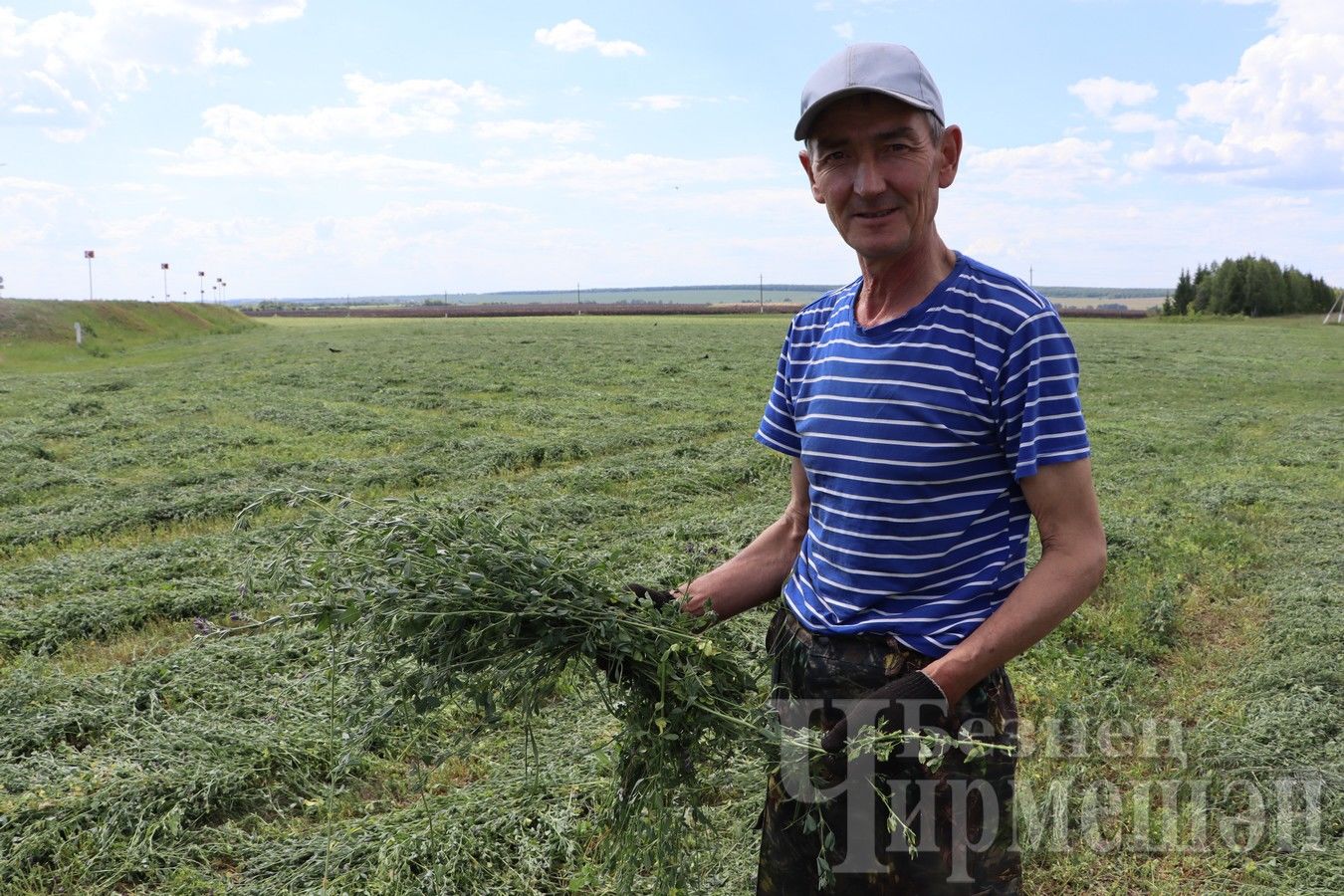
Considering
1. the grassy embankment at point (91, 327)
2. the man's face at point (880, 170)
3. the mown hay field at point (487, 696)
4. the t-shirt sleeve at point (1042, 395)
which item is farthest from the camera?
the grassy embankment at point (91, 327)

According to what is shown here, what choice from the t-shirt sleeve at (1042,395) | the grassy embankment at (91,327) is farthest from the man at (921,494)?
the grassy embankment at (91,327)

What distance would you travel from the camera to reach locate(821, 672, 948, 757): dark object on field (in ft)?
5.46

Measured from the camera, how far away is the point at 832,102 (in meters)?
1.77

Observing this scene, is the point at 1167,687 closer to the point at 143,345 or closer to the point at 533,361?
the point at 533,361

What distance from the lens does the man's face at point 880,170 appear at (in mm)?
1780

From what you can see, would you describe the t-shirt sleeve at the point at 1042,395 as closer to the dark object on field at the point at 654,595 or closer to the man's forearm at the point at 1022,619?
the man's forearm at the point at 1022,619

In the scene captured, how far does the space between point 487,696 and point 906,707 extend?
81cm

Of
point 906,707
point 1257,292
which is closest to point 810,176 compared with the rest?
point 906,707

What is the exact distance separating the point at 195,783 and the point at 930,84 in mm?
3538

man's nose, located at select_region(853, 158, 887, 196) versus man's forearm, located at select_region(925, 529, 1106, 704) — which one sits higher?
man's nose, located at select_region(853, 158, 887, 196)

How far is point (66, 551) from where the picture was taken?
7.07m

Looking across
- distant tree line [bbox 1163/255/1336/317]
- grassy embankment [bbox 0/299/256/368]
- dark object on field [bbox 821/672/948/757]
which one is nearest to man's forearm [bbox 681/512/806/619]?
dark object on field [bbox 821/672/948/757]

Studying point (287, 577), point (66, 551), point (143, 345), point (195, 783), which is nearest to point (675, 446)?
point (66, 551)

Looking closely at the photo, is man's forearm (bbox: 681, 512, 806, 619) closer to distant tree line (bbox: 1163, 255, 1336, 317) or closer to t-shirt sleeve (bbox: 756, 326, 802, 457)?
t-shirt sleeve (bbox: 756, 326, 802, 457)
